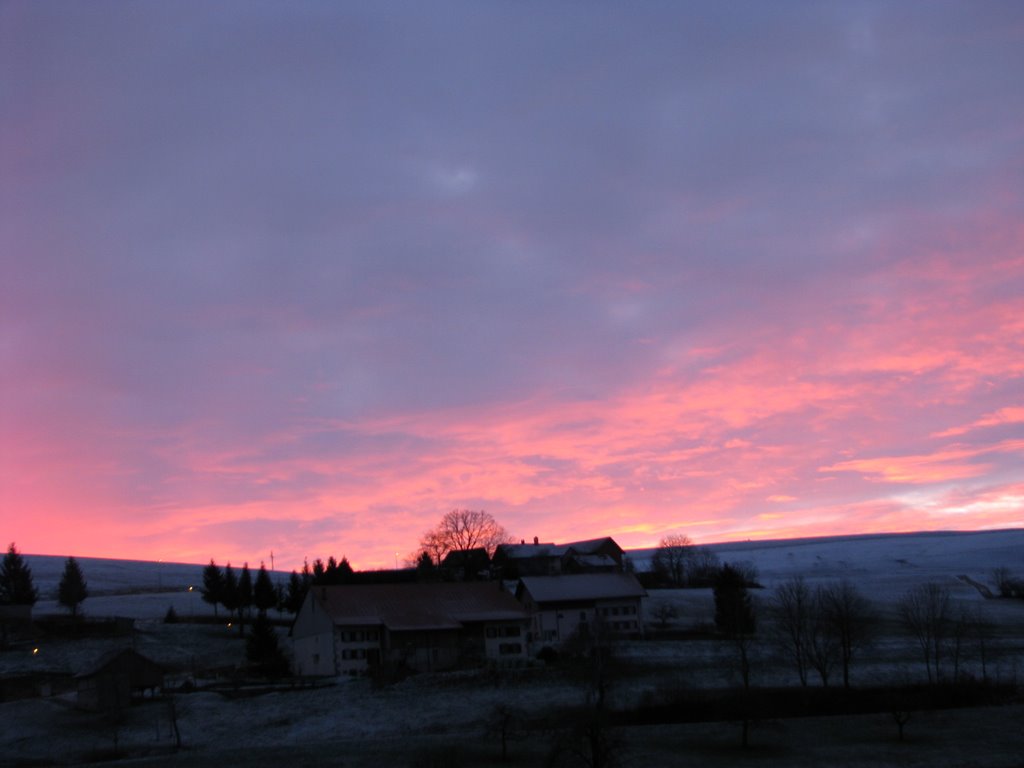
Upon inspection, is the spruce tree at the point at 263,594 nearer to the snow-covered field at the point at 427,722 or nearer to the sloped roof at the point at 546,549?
the snow-covered field at the point at 427,722

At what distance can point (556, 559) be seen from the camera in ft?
400

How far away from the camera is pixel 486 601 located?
81.3 meters

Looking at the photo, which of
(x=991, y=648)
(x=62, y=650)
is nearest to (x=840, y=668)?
(x=991, y=648)

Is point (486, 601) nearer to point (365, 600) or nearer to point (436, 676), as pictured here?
point (365, 600)

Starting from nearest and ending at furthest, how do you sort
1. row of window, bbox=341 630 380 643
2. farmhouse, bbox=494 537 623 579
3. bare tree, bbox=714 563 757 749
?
bare tree, bbox=714 563 757 749 → row of window, bbox=341 630 380 643 → farmhouse, bbox=494 537 623 579

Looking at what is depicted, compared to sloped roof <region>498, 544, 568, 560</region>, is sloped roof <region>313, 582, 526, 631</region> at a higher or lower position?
lower

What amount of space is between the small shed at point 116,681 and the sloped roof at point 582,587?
112 feet

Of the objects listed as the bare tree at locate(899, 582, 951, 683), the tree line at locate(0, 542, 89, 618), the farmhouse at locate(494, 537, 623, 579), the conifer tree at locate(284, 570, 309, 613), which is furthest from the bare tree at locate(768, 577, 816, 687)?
the tree line at locate(0, 542, 89, 618)

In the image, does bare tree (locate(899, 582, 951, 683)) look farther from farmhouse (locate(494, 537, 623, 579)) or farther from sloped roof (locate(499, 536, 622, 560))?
sloped roof (locate(499, 536, 622, 560))

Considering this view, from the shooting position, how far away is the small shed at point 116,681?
182ft

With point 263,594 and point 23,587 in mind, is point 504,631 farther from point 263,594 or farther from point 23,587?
point 23,587

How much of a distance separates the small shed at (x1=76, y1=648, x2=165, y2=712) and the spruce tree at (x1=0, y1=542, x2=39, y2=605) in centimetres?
4082

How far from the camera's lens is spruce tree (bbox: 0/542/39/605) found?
309 ft

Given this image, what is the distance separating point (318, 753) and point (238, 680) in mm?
22757
